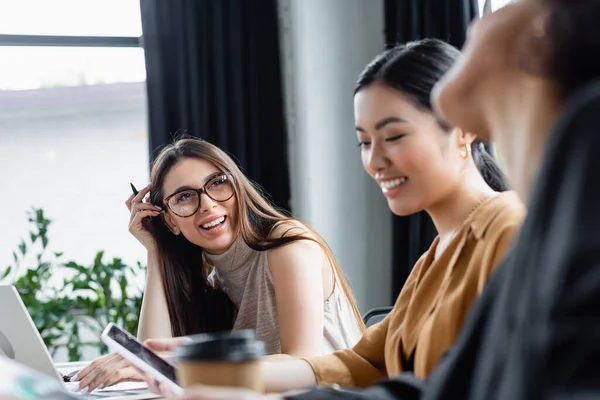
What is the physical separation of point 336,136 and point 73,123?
1.53 meters

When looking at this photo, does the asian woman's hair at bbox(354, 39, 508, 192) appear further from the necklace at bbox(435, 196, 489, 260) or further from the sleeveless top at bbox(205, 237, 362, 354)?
the sleeveless top at bbox(205, 237, 362, 354)

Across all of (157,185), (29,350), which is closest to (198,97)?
(157,185)

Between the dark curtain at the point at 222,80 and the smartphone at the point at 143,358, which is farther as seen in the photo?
the dark curtain at the point at 222,80

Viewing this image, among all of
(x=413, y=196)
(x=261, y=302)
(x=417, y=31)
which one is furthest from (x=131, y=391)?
(x=417, y=31)

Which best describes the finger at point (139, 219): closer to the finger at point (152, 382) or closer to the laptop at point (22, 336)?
the laptop at point (22, 336)

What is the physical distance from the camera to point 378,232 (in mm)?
4242

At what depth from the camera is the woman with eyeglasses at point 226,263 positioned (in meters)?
2.13

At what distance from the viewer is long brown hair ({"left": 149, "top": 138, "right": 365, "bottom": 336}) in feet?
7.55

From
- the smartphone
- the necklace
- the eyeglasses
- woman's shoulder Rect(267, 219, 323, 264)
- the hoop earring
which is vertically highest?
the hoop earring

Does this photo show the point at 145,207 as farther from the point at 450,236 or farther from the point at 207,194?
the point at 450,236

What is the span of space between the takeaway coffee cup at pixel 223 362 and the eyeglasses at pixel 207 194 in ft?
4.69

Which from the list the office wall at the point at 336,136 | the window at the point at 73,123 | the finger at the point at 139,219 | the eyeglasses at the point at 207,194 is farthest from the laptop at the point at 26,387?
the window at the point at 73,123

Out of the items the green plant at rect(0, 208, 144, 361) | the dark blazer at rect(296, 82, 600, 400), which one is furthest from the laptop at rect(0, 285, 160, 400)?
the green plant at rect(0, 208, 144, 361)

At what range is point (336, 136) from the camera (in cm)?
419
